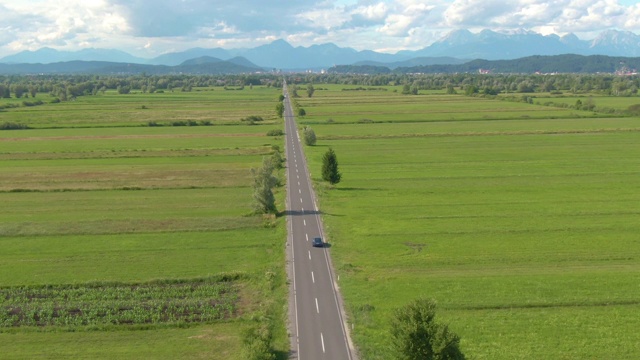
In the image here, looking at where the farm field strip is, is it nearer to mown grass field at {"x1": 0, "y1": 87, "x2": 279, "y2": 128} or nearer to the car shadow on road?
the car shadow on road

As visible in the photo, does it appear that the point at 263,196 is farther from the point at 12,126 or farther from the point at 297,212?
the point at 12,126

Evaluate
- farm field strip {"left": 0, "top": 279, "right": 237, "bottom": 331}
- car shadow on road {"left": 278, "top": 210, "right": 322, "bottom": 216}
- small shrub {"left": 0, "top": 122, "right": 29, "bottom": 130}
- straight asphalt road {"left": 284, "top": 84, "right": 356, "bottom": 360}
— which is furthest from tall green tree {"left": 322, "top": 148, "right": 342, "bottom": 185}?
small shrub {"left": 0, "top": 122, "right": 29, "bottom": 130}

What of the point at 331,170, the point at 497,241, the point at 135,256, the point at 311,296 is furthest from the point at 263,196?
the point at 497,241

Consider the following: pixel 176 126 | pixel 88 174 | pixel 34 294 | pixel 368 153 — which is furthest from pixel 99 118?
pixel 34 294

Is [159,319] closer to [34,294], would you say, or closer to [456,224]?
[34,294]

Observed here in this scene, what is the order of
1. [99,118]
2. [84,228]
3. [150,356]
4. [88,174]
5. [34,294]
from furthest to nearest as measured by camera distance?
[99,118]
[88,174]
[84,228]
[34,294]
[150,356]

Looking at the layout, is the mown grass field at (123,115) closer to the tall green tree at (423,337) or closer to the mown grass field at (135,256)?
the mown grass field at (135,256)
